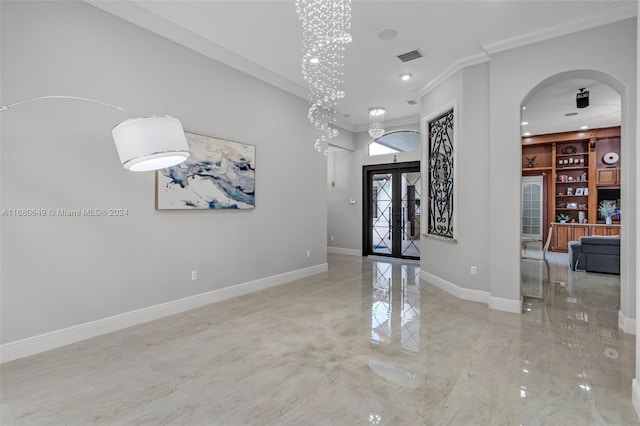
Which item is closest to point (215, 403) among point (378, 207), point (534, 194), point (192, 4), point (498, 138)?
point (192, 4)

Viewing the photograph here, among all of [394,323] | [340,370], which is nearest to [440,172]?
[394,323]

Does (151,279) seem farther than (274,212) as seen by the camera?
No

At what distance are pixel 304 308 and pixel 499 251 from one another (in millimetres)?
2669

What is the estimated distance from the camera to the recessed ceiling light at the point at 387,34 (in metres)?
3.82

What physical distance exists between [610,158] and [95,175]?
1178cm

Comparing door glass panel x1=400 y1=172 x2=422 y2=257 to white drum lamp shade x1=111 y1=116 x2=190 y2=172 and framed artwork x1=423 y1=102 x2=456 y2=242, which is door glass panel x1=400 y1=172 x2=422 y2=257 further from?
white drum lamp shade x1=111 y1=116 x2=190 y2=172

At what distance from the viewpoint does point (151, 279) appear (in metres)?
3.65

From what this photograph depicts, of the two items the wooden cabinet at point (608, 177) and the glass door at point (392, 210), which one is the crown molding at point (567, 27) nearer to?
the glass door at point (392, 210)

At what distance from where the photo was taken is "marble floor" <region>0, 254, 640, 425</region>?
2.02 metres

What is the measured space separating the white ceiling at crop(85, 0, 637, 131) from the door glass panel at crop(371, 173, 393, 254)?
3.46 meters

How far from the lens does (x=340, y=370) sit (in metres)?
2.54

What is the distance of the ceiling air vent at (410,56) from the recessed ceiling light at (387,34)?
536 mm

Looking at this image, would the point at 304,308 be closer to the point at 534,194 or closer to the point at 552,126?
the point at 552,126

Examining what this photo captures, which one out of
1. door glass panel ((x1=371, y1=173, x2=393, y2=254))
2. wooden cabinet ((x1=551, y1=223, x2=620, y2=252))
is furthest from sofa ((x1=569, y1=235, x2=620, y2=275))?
door glass panel ((x1=371, y1=173, x2=393, y2=254))
